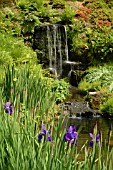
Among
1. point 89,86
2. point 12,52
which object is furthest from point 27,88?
point 89,86

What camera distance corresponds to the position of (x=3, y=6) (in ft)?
57.5

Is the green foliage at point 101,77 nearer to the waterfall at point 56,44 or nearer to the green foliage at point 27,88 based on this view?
the waterfall at point 56,44

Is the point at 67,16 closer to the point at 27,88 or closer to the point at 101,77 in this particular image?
the point at 101,77

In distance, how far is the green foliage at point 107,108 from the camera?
1033 cm

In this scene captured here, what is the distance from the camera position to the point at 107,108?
10.5 metres

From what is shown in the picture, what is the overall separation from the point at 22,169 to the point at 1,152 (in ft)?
0.86

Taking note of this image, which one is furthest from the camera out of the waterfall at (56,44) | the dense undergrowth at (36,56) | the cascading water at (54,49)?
the waterfall at (56,44)

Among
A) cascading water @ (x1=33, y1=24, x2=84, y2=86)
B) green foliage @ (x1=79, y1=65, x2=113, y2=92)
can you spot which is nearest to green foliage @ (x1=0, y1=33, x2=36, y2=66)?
cascading water @ (x1=33, y1=24, x2=84, y2=86)

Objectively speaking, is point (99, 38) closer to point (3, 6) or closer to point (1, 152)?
point (3, 6)

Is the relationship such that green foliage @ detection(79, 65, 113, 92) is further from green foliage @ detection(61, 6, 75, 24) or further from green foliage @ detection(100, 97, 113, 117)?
green foliage @ detection(61, 6, 75, 24)

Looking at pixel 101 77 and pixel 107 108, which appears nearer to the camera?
pixel 107 108

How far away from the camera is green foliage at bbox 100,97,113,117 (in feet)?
33.9

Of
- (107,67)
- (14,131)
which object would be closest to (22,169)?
(14,131)

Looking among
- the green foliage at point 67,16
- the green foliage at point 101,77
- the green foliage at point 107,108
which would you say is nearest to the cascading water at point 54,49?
the green foliage at point 67,16
